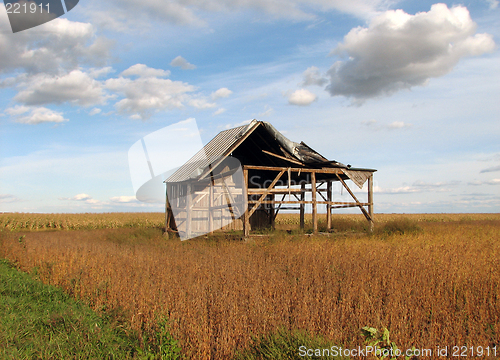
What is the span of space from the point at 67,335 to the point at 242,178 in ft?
41.5

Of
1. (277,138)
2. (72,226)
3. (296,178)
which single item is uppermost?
(277,138)

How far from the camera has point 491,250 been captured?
9828 millimetres

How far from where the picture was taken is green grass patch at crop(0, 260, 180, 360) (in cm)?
414

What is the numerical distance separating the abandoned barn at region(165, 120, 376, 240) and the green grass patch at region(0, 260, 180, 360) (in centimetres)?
771

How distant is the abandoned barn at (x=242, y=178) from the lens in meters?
14.3

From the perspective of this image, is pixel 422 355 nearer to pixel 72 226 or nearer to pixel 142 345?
pixel 142 345

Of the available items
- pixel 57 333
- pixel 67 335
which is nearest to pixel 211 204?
pixel 57 333

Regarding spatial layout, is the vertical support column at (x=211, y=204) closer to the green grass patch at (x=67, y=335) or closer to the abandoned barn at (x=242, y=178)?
the abandoned barn at (x=242, y=178)

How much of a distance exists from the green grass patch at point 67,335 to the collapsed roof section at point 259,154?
7.55 metres

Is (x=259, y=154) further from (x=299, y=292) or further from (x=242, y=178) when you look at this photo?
(x=299, y=292)

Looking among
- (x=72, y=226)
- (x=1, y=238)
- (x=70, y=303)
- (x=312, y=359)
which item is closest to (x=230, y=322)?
(x=312, y=359)

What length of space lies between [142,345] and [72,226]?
30.7m

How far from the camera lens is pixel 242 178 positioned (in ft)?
55.8

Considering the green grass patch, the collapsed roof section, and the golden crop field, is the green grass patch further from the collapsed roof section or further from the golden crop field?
the collapsed roof section
